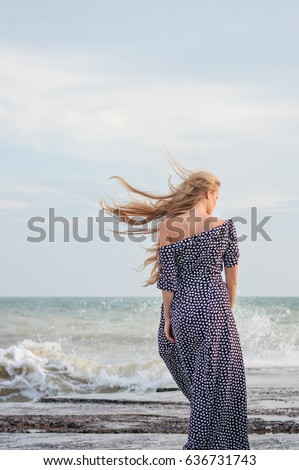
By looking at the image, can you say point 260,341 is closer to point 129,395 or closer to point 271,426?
point 129,395

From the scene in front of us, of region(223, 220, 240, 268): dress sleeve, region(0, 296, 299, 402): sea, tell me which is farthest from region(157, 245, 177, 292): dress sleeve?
region(0, 296, 299, 402): sea

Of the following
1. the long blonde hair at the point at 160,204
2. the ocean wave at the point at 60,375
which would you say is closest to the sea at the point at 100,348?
the ocean wave at the point at 60,375

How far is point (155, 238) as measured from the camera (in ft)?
16.1

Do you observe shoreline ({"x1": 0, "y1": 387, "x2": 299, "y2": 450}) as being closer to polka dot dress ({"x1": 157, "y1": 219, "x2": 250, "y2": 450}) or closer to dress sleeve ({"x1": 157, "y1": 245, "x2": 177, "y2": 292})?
polka dot dress ({"x1": 157, "y1": 219, "x2": 250, "y2": 450})

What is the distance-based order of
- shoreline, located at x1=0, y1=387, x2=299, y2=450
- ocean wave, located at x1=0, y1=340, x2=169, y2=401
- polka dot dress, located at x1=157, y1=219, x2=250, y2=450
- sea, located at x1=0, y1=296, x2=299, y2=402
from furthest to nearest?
sea, located at x1=0, y1=296, x2=299, y2=402 < ocean wave, located at x1=0, y1=340, x2=169, y2=401 < shoreline, located at x1=0, y1=387, x2=299, y2=450 < polka dot dress, located at x1=157, y1=219, x2=250, y2=450

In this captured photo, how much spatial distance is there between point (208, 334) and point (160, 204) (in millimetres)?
796

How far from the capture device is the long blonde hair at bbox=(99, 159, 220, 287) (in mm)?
4660

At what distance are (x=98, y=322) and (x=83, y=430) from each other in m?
11.8

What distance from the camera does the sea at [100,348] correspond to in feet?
29.8

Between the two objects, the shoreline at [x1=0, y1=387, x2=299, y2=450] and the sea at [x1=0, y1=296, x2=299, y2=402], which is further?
the sea at [x1=0, y1=296, x2=299, y2=402]

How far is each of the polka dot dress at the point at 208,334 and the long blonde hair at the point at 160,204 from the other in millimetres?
205

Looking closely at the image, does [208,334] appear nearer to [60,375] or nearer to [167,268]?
[167,268]

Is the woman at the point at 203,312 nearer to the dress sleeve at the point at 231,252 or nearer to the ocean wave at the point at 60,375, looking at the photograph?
the dress sleeve at the point at 231,252
